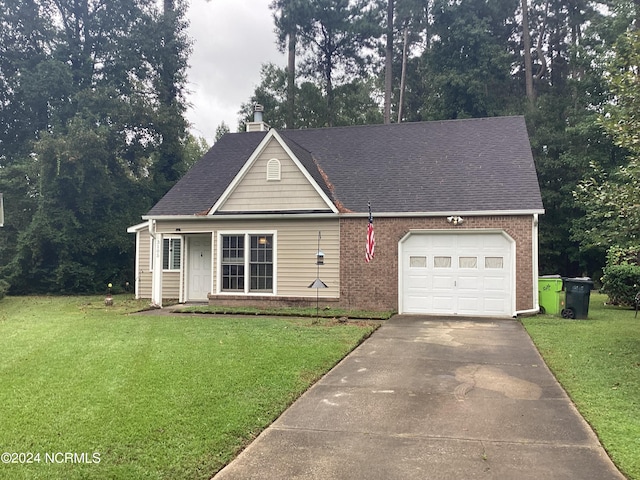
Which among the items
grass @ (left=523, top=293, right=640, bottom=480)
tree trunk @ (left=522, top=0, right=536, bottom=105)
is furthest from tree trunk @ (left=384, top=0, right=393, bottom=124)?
grass @ (left=523, top=293, right=640, bottom=480)

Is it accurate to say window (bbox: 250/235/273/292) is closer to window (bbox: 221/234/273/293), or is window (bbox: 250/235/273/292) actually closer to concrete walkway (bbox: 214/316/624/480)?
window (bbox: 221/234/273/293)

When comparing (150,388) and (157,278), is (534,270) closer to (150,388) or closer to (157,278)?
(150,388)

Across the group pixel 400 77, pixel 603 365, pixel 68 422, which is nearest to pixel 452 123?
pixel 603 365

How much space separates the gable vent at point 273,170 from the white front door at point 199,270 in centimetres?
350

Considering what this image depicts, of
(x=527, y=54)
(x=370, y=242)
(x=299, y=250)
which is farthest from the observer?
(x=527, y=54)

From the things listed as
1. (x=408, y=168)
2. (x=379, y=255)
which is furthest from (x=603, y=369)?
(x=408, y=168)

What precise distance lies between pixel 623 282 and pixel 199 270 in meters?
13.2

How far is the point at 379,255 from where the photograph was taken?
14.2 m

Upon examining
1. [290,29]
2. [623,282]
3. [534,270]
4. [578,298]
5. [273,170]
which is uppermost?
[290,29]

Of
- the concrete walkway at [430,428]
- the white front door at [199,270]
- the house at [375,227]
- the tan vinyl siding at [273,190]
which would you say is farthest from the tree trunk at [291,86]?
the concrete walkway at [430,428]

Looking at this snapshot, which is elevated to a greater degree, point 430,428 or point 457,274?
point 457,274

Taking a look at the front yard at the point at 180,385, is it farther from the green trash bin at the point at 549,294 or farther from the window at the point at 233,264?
the window at the point at 233,264

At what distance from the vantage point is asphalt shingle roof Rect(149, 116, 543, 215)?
14.1 m

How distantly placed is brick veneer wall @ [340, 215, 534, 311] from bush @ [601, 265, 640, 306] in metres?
4.10
